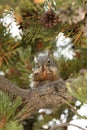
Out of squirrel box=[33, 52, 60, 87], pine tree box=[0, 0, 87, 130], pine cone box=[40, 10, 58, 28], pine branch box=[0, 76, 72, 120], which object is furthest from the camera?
squirrel box=[33, 52, 60, 87]

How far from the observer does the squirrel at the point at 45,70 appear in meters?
1.42

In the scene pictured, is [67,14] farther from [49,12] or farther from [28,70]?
[28,70]

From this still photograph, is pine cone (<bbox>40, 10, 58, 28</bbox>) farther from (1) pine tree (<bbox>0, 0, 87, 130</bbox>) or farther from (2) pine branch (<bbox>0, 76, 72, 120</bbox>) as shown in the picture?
(2) pine branch (<bbox>0, 76, 72, 120</bbox>)

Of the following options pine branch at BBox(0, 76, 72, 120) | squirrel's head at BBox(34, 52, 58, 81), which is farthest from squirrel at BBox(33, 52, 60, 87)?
pine branch at BBox(0, 76, 72, 120)

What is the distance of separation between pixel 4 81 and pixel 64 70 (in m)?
0.69

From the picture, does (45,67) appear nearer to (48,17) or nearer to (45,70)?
(45,70)

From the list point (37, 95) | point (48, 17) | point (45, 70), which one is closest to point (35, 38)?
point (37, 95)

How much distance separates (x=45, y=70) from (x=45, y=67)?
60 millimetres

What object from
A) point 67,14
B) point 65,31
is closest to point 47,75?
point 65,31

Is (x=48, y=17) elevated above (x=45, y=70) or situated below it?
below

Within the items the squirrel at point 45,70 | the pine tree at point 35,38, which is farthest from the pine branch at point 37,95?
the squirrel at point 45,70

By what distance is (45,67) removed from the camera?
1620mm

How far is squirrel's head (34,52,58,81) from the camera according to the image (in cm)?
147

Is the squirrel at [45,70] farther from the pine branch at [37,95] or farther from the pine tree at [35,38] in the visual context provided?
the pine branch at [37,95]
